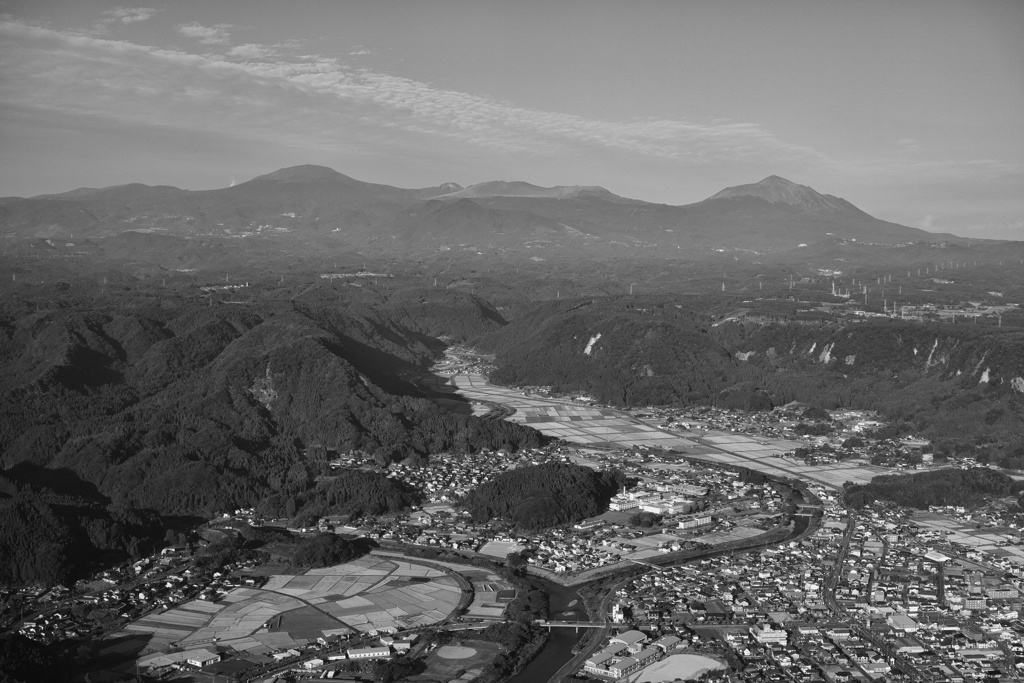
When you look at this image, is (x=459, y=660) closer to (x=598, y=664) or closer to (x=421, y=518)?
(x=598, y=664)

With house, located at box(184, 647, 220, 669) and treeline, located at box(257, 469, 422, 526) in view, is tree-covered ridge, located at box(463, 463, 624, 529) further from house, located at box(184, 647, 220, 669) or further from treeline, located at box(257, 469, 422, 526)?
house, located at box(184, 647, 220, 669)

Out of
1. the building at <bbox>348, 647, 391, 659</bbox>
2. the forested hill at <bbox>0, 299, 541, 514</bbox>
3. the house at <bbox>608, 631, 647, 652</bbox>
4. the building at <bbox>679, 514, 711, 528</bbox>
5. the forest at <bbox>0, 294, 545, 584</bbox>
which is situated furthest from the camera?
the forested hill at <bbox>0, 299, 541, 514</bbox>

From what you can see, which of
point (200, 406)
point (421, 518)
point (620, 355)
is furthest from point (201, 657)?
point (620, 355)

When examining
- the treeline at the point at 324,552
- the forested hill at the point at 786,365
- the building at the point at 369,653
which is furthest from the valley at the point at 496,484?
the forested hill at the point at 786,365

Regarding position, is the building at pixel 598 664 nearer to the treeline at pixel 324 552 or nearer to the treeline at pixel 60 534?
the treeline at pixel 324 552

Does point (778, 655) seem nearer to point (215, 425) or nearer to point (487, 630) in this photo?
point (487, 630)

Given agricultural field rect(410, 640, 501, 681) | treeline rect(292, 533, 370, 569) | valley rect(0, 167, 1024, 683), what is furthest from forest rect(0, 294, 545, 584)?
agricultural field rect(410, 640, 501, 681)

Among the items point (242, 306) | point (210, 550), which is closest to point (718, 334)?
point (242, 306)
